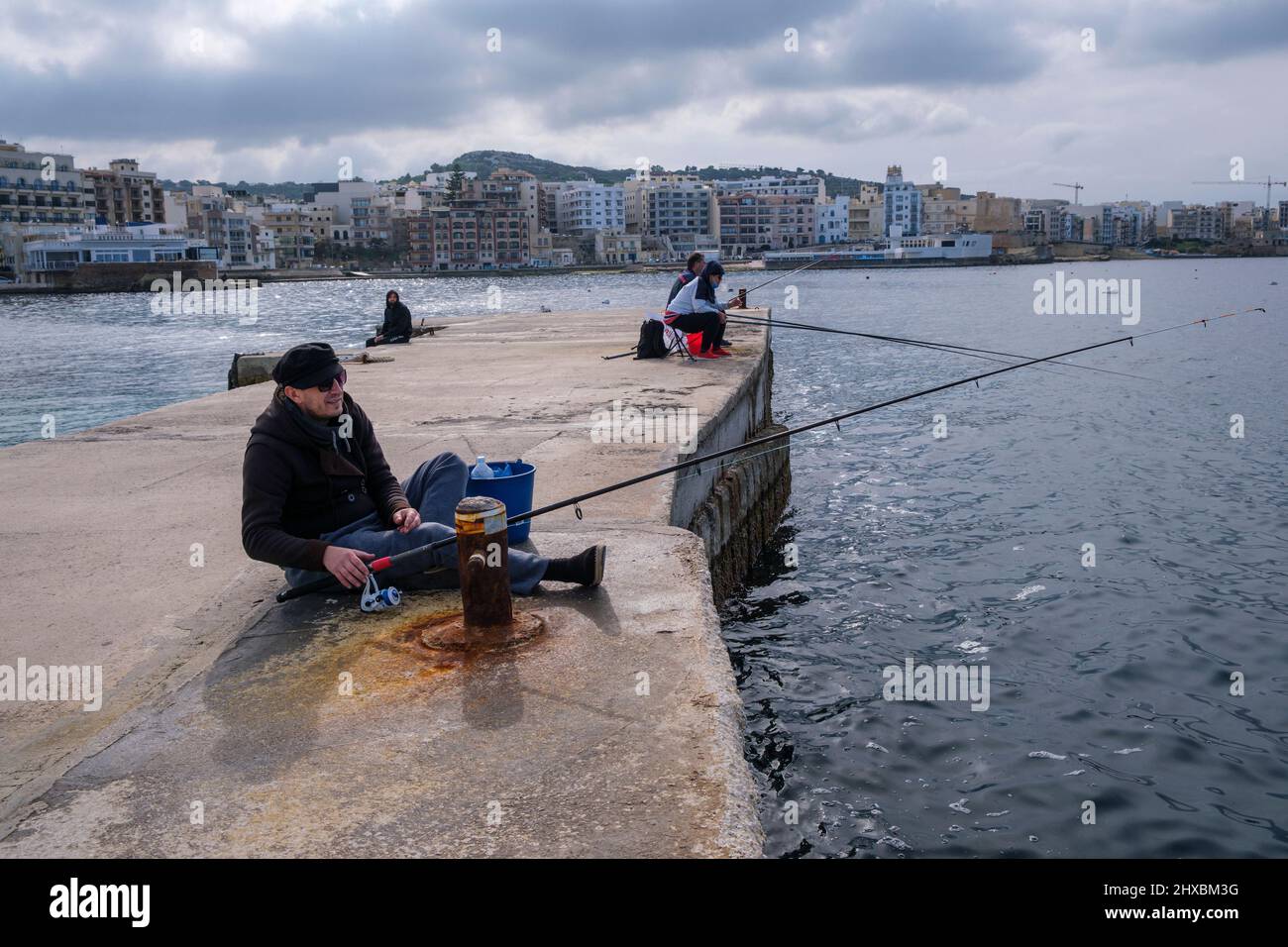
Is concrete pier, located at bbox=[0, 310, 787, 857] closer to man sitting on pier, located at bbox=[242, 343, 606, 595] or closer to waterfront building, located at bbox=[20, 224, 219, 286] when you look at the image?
man sitting on pier, located at bbox=[242, 343, 606, 595]

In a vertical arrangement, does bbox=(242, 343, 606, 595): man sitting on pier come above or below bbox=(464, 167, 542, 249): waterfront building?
below

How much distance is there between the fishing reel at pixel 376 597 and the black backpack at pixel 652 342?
10.2 meters

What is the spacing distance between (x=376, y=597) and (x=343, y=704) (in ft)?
3.19

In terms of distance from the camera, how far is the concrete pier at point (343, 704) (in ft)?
9.80

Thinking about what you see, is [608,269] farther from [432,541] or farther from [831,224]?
Result: [432,541]

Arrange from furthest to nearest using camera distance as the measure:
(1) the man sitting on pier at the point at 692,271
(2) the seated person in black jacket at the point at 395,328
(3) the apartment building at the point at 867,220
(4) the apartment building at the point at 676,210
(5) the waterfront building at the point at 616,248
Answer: (4) the apartment building at the point at 676,210 → (3) the apartment building at the point at 867,220 → (5) the waterfront building at the point at 616,248 → (2) the seated person in black jacket at the point at 395,328 → (1) the man sitting on pier at the point at 692,271

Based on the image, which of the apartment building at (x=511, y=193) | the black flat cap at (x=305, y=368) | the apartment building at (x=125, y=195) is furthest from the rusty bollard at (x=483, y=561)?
the apartment building at (x=511, y=193)

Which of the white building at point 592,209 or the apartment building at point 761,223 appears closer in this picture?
the apartment building at point 761,223

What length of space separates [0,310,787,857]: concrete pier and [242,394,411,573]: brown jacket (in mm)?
359

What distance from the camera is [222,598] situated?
516 centimetres

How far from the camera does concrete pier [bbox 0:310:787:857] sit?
9.80ft

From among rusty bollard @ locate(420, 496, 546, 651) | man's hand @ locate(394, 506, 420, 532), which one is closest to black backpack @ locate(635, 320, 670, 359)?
man's hand @ locate(394, 506, 420, 532)

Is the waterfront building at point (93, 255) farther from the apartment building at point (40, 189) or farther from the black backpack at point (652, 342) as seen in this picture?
the black backpack at point (652, 342)

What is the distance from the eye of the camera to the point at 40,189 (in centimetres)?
12425
